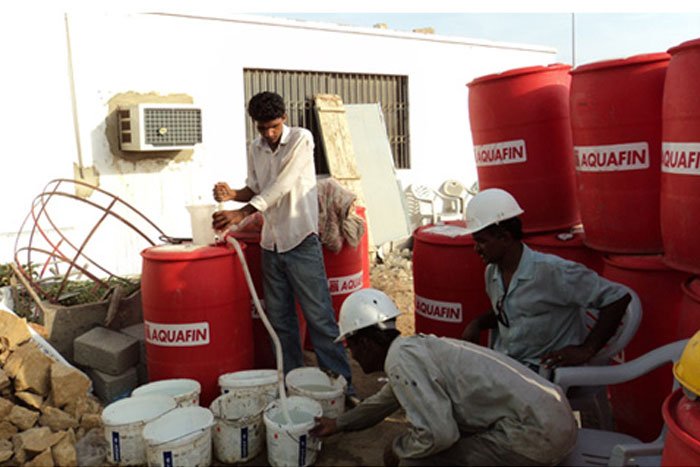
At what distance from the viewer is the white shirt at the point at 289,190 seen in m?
3.75

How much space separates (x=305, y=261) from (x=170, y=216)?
134 inches

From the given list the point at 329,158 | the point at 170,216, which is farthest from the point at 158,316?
the point at 329,158

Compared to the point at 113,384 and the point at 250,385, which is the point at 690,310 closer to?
the point at 250,385

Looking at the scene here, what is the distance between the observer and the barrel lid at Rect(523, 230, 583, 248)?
3520 millimetres

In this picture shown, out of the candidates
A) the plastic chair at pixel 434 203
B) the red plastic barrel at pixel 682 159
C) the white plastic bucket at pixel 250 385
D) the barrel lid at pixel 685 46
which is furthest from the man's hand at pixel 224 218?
the plastic chair at pixel 434 203

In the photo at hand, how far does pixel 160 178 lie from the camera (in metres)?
6.71

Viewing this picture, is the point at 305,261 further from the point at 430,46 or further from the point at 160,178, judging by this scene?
the point at 430,46

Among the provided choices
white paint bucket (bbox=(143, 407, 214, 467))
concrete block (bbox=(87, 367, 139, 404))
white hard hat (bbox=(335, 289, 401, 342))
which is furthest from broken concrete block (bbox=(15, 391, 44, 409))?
white hard hat (bbox=(335, 289, 401, 342))

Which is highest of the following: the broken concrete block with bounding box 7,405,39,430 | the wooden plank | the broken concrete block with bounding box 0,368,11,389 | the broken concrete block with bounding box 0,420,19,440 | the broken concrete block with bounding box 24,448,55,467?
the wooden plank

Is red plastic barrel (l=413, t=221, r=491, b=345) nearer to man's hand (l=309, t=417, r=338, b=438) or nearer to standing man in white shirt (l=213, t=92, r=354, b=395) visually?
standing man in white shirt (l=213, t=92, r=354, b=395)

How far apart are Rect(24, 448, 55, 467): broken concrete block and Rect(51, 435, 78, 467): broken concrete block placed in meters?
0.03

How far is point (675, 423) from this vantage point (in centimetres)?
172

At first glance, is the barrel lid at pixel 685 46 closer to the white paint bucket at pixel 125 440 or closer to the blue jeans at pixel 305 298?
the blue jeans at pixel 305 298

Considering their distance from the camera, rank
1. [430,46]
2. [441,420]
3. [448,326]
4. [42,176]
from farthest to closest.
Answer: [430,46], [42,176], [448,326], [441,420]
